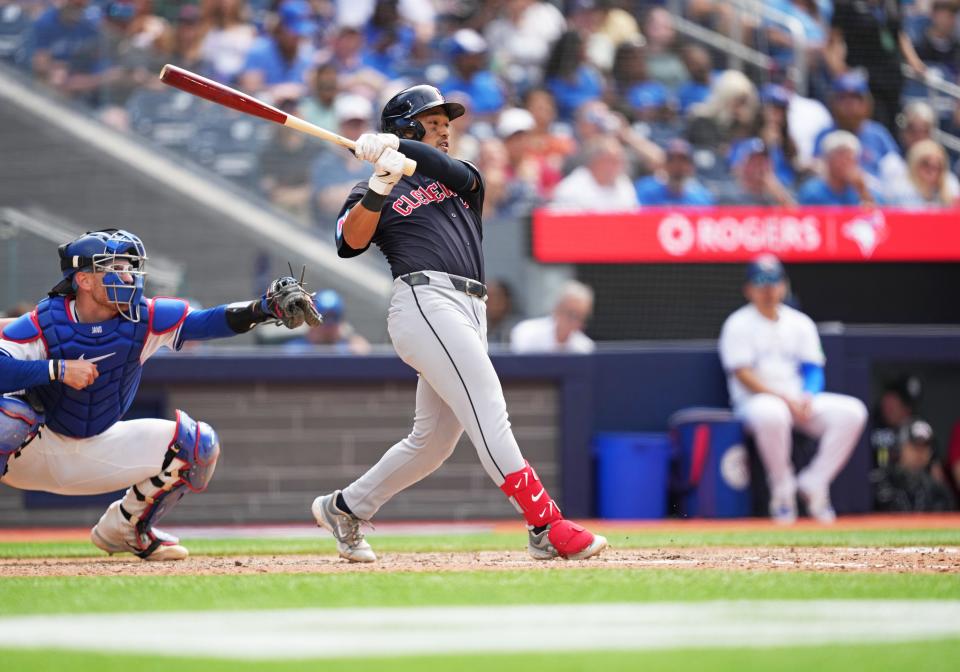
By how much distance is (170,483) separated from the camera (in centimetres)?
576

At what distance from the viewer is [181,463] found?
573 centimetres

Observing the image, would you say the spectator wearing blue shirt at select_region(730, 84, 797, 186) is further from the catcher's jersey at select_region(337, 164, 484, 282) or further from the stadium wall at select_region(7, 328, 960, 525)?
the catcher's jersey at select_region(337, 164, 484, 282)

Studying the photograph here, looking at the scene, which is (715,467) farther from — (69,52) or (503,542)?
(69,52)

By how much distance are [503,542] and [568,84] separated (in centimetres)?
627

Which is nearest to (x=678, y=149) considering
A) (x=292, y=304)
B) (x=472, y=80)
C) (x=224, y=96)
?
(x=472, y=80)

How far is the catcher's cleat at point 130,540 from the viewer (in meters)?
5.84

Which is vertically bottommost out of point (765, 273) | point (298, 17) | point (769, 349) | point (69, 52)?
point (769, 349)

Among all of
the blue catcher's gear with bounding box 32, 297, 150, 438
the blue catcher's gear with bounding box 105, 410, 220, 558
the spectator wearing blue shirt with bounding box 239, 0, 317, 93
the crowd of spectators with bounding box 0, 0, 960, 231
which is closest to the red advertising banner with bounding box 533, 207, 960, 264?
the crowd of spectators with bounding box 0, 0, 960, 231

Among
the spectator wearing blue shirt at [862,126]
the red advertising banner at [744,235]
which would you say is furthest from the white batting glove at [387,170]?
the spectator wearing blue shirt at [862,126]

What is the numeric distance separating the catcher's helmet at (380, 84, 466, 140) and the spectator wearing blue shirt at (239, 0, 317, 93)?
601 cm

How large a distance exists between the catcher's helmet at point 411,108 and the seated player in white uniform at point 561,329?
13.3 feet

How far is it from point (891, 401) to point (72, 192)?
6097 millimetres

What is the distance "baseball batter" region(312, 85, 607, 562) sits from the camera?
514 centimetres

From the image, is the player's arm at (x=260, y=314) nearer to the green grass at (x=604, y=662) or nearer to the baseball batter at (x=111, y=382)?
the baseball batter at (x=111, y=382)
